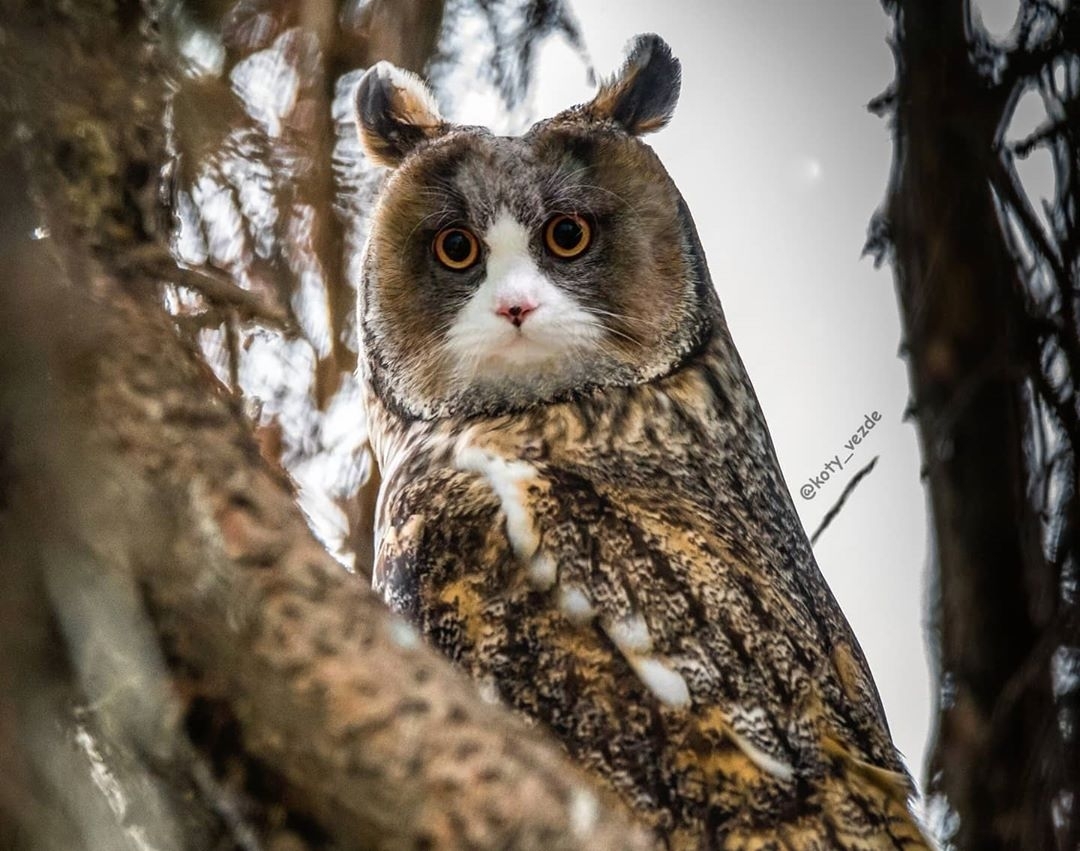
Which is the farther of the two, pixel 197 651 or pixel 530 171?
pixel 530 171

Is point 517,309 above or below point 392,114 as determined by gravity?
below

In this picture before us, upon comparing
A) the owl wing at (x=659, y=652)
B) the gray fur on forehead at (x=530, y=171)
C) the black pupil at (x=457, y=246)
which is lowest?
the owl wing at (x=659, y=652)

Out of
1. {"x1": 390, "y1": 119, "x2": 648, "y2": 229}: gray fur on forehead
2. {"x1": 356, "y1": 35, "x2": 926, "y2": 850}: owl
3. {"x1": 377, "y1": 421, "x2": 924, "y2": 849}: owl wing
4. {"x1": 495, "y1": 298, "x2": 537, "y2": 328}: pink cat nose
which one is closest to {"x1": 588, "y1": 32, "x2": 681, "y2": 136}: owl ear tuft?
{"x1": 356, "y1": 35, "x2": 926, "y2": 850}: owl

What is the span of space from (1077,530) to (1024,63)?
3.08 feet

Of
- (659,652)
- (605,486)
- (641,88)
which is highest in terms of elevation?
(641,88)

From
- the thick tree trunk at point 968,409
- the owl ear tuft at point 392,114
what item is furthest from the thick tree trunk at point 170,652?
the thick tree trunk at point 968,409

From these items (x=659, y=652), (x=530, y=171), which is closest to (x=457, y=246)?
(x=530, y=171)

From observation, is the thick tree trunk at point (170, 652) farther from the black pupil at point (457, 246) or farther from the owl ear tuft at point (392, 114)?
the owl ear tuft at point (392, 114)

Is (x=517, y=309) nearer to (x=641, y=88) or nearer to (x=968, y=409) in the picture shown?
(x=641, y=88)

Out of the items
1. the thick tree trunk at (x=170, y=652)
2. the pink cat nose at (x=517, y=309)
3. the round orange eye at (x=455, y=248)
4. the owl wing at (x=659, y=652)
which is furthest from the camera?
the round orange eye at (x=455, y=248)

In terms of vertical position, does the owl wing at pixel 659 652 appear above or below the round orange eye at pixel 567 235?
below

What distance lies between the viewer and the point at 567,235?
228cm

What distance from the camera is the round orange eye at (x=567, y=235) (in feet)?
7.41

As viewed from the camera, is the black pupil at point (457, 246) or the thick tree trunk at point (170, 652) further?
the black pupil at point (457, 246)
